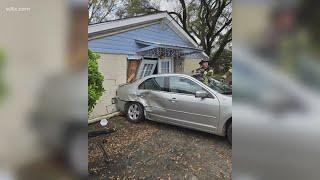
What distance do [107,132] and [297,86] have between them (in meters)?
1.58

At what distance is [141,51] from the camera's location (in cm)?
251

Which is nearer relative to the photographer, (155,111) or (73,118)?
(73,118)

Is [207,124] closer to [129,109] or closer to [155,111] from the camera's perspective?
[155,111]

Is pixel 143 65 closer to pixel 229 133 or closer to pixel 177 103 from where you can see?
pixel 177 103

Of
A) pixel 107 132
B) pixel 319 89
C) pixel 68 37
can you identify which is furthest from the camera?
pixel 107 132

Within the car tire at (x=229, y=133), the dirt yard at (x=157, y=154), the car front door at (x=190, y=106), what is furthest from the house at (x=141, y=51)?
the car tire at (x=229, y=133)

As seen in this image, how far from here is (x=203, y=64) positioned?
245cm

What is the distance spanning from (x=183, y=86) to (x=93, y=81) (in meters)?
0.78

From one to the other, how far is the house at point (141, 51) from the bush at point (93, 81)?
36 millimetres

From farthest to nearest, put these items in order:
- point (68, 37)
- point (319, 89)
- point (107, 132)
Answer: point (107, 132), point (68, 37), point (319, 89)

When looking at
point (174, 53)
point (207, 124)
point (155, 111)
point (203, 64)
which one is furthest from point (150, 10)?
point (207, 124)

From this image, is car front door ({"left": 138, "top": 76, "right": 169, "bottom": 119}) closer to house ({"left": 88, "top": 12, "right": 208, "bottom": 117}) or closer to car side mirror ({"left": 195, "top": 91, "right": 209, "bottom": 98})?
house ({"left": 88, "top": 12, "right": 208, "bottom": 117})

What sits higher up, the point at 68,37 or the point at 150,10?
the point at 150,10

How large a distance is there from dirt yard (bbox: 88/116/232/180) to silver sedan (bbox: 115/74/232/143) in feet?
0.26
